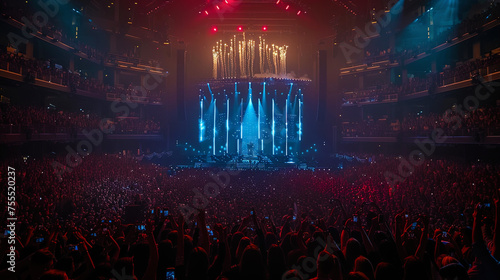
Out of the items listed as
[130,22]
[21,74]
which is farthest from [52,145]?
[130,22]

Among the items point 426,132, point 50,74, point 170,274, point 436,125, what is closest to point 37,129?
point 50,74

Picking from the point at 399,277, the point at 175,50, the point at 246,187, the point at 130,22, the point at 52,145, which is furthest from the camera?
the point at 175,50

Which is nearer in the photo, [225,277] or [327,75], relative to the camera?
[225,277]

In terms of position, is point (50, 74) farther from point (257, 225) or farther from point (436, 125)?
point (436, 125)

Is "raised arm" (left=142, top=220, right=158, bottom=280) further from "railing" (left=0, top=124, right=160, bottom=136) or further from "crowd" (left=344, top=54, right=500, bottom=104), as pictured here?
"crowd" (left=344, top=54, right=500, bottom=104)

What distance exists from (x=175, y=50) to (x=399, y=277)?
48474 mm

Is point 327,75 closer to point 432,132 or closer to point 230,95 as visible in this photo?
point 230,95

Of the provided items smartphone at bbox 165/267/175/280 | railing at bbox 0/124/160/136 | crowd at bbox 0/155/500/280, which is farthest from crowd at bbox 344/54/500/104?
railing at bbox 0/124/160/136

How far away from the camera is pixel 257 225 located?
523cm

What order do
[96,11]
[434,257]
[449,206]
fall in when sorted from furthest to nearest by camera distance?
[96,11] < [449,206] < [434,257]

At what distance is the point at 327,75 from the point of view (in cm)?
4697

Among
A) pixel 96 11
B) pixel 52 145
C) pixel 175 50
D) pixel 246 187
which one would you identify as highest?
pixel 96 11

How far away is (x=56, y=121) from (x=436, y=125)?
1286 inches

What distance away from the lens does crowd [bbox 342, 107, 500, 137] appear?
2230 cm
